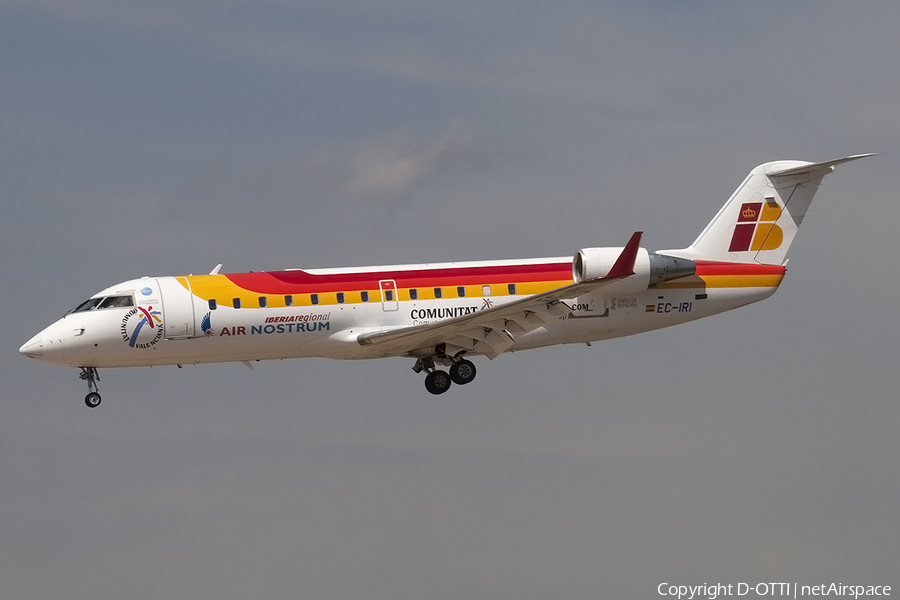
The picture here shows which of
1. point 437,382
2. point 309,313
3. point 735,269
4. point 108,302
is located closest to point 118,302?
point 108,302

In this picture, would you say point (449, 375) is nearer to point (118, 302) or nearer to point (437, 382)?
point (437, 382)

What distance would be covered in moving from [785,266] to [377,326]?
12.7m

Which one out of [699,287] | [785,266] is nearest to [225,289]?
[699,287]

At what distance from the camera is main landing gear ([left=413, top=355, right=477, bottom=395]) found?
3541 cm

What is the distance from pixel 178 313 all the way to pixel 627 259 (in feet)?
39.4

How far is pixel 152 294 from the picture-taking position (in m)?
33.8

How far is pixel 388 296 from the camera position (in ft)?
114

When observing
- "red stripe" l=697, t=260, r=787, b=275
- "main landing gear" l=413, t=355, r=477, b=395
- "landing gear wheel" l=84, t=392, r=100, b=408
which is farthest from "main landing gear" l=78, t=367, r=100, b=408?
"red stripe" l=697, t=260, r=787, b=275

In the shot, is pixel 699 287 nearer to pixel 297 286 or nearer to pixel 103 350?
pixel 297 286

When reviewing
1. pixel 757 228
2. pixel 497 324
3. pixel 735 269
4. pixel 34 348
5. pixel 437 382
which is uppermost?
pixel 757 228

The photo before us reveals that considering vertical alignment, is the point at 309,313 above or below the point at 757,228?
below

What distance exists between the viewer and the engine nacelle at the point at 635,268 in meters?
34.5

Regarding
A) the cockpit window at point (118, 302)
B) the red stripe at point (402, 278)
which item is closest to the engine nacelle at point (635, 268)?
the red stripe at point (402, 278)

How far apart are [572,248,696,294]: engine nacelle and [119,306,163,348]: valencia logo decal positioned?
1155 cm
